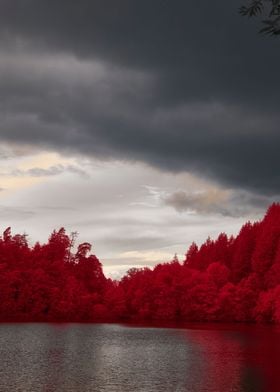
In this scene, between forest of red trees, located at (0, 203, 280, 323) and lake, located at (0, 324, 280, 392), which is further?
forest of red trees, located at (0, 203, 280, 323)

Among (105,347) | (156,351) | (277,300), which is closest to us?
(156,351)

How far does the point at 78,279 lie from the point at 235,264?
49.7 m

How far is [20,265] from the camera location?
16688 centimetres

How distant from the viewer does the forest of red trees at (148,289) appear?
508 feet

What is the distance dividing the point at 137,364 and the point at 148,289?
356ft

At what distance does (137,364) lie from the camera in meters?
55.4

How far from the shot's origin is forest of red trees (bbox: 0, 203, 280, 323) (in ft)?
508

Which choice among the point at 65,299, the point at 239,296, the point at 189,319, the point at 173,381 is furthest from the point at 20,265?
the point at 173,381

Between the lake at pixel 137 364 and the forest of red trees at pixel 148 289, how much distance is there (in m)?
73.2

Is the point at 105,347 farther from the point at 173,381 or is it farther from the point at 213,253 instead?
the point at 213,253

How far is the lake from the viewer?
42938 millimetres

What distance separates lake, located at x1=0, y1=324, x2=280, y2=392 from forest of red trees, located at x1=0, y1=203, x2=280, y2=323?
7317 centimetres

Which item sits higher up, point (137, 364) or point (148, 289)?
point (148, 289)

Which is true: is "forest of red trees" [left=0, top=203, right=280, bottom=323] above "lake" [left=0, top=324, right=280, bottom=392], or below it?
above
